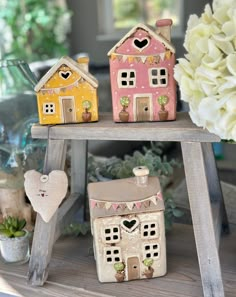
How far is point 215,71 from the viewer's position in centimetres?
67

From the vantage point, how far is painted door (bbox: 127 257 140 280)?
0.82 m

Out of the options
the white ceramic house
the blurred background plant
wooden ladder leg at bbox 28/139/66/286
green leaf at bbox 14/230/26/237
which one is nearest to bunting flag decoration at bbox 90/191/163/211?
the white ceramic house

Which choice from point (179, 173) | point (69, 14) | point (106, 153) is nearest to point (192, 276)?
point (179, 173)

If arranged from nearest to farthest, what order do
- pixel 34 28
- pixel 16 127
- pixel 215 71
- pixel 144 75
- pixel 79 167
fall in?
pixel 215 71
pixel 144 75
pixel 79 167
pixel 16 127
pixel 34 28

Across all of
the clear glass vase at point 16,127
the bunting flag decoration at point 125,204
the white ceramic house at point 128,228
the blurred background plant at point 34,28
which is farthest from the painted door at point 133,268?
the blurred background plant at point 34,28

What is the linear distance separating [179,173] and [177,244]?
1208mm

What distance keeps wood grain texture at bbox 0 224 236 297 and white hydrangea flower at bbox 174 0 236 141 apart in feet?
1.02

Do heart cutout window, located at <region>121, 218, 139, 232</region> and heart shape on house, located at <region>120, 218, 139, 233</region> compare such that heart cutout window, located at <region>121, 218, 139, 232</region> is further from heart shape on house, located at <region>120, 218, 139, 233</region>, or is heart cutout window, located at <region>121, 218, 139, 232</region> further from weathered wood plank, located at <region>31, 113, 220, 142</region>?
weathered wood plank, located at <region>31, 113, 220, 142</region>

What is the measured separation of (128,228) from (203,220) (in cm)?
14

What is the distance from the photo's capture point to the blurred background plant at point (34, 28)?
3654 millimetres

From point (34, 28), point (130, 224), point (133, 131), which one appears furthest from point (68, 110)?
point (34, 28)

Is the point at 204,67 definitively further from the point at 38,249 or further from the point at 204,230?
the point at 38,249

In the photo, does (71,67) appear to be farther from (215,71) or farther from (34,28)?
(34,28)

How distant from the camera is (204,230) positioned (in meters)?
0.77
